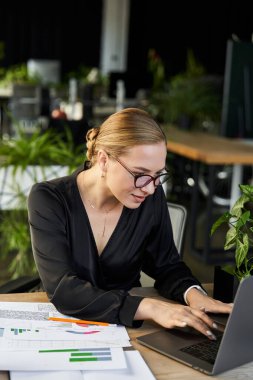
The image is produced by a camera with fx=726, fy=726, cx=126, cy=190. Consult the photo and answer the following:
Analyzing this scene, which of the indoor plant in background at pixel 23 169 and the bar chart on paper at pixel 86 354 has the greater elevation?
the bar chart on paper at pixel 86 354

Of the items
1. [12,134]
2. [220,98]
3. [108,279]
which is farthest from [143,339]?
[12,134]

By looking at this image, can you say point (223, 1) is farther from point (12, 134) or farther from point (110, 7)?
point (12, 134)

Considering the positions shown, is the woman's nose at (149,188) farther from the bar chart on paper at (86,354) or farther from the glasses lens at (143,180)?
the bar chart on paper at (86,354)

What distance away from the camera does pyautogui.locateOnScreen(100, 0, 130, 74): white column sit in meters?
15.0

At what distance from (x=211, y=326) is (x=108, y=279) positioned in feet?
1.85

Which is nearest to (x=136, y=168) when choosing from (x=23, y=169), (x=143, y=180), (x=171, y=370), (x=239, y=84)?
(x=143, y=180)

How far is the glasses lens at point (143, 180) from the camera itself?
2.08m

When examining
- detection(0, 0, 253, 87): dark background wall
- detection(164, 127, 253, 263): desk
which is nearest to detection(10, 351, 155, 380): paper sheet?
detection(164, 127, 253, 263): desk

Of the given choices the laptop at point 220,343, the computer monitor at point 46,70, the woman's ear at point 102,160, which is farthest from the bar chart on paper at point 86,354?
the computer monitor at point 46,70

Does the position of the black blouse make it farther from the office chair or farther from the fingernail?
the office chair

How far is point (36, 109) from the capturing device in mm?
8867

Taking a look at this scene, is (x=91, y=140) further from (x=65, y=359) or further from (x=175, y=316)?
(x=65, y=359)

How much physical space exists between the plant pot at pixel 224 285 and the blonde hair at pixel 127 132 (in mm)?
427

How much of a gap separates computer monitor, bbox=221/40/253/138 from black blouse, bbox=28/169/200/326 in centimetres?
324
